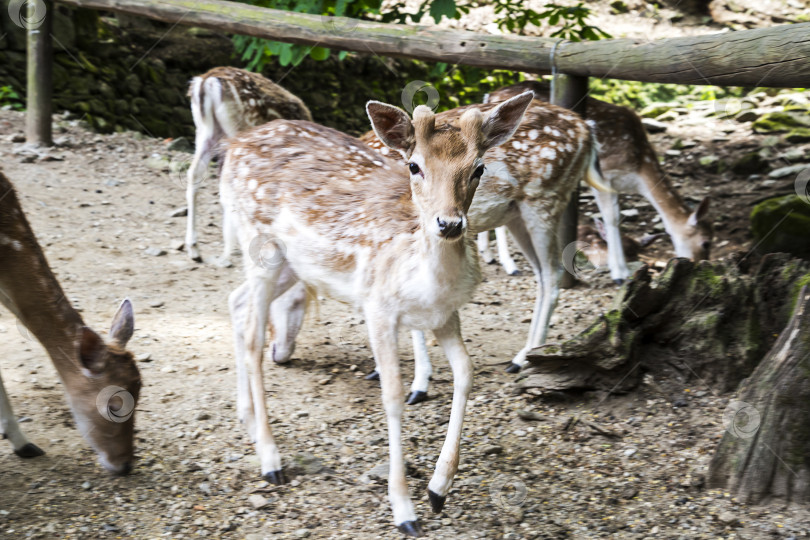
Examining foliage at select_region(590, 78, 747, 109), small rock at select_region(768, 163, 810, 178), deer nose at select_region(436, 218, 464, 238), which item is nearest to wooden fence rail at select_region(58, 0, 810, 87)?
deer nose at select_region(436, 218, 464, 238)

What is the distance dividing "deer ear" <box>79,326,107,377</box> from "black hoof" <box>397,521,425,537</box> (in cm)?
148

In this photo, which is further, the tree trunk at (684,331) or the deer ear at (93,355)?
the tree trunk at (684,331)

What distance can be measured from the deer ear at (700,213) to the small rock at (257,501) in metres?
4.82

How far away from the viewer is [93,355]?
11.4ft

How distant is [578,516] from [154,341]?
2825mm

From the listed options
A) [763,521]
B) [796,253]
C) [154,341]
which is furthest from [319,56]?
[763,521]

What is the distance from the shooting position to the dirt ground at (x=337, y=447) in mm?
3244

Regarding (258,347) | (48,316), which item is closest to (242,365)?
(258,347)

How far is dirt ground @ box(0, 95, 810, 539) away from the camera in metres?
3.24

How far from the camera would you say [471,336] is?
5309mm

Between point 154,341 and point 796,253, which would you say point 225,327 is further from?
point 796,253

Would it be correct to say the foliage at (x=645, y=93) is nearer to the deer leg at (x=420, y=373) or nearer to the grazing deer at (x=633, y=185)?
the grazing deer at (x=633, y=185)

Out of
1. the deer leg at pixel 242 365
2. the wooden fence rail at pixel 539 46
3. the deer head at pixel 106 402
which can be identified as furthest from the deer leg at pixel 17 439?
the wooden fence rail at pixel 539 46

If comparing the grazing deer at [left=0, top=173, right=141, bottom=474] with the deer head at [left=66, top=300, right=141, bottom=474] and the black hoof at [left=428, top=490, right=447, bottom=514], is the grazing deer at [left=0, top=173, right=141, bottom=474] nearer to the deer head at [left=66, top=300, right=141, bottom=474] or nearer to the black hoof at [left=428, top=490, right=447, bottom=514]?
the deer head at [left=66, top=300, right=141, bottom=474]
